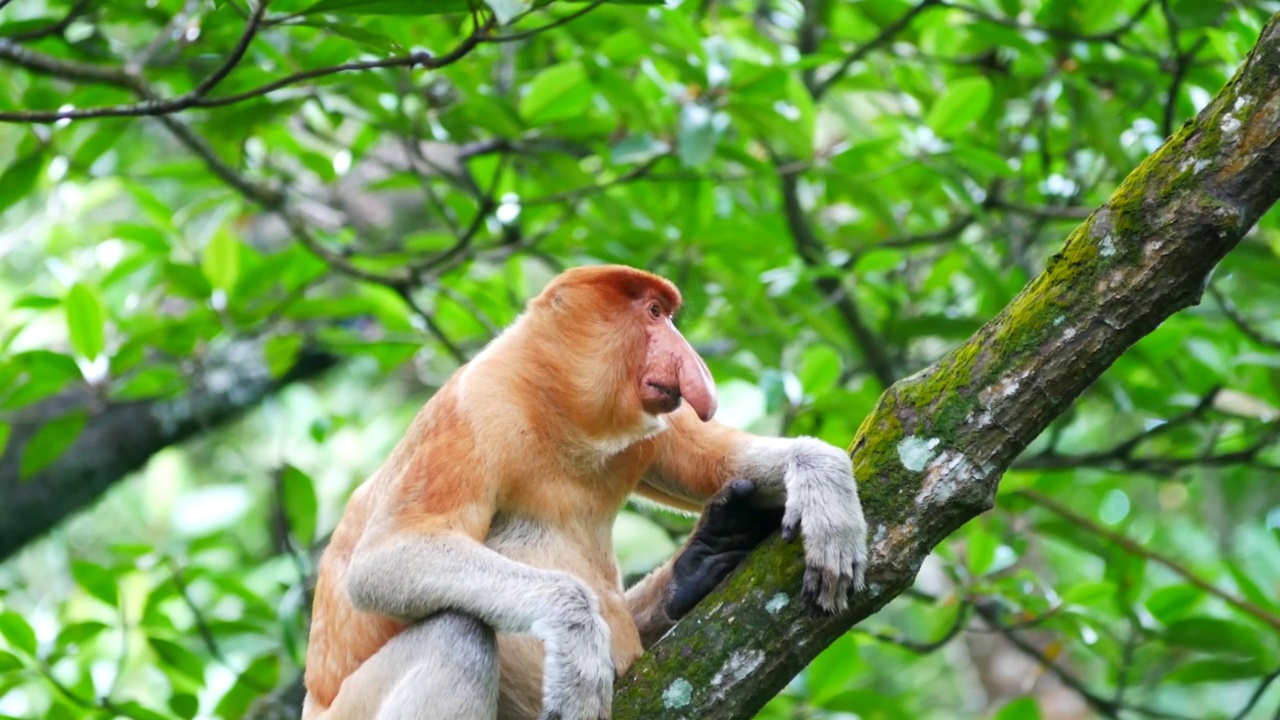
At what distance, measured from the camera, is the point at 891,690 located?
9695 millimetres

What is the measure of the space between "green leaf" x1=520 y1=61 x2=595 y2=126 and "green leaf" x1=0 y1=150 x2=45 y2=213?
5.66 feet

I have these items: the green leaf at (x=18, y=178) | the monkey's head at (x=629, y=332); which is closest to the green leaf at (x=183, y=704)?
the green leaf at (x=18, y=178)

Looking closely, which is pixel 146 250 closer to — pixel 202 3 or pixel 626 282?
pixel 202 3

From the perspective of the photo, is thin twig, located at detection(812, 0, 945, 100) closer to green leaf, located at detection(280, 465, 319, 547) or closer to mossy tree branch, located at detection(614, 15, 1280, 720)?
mossy tree branch, located at detection(614, 15, 1280, 720)

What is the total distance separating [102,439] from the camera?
5.86 m

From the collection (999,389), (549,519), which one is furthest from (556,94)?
(999,389)

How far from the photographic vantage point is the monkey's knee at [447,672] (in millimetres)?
2855

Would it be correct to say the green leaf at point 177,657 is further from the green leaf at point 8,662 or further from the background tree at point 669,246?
the green leaf at point 8,662

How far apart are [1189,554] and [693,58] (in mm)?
5798

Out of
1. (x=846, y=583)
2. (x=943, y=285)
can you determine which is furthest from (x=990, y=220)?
(x=846, y=583)

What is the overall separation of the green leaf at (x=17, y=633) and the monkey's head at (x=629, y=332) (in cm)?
214

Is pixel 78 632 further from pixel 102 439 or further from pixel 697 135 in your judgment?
pixel 697 135

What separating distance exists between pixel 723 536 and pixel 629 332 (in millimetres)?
660

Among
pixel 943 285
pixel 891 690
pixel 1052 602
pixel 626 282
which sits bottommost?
pixel 891 690
